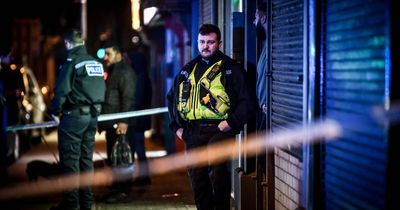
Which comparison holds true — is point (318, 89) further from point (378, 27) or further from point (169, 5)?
point (169, 5)

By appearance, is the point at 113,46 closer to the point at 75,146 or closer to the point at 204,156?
the point at 75,146

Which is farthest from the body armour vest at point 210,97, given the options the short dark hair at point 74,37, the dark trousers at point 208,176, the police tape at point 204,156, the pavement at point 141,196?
the pavement at point 141,196

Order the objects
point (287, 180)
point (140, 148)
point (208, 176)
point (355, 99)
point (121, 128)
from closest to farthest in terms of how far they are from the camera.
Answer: point (355, 99) < point (287, 180) < point (208, 176) < point (121, 128) < point (140, 148)

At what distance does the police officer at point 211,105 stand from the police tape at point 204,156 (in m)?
0.10

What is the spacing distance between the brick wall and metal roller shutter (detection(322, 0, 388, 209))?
76 cm

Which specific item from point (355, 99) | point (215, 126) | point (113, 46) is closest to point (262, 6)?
point (215, 126)

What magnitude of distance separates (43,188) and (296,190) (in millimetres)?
5310

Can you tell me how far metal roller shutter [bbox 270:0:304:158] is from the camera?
5.82m

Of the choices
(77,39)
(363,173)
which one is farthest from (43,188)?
(363,173)

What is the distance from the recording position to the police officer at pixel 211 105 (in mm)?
6684

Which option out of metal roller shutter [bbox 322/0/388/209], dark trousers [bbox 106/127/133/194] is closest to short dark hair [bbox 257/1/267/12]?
metal roller shutter [bbox 322/0/388/209]

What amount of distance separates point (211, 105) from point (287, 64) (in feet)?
3.04

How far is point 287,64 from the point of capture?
6215 millimetres

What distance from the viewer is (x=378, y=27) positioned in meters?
4.14
